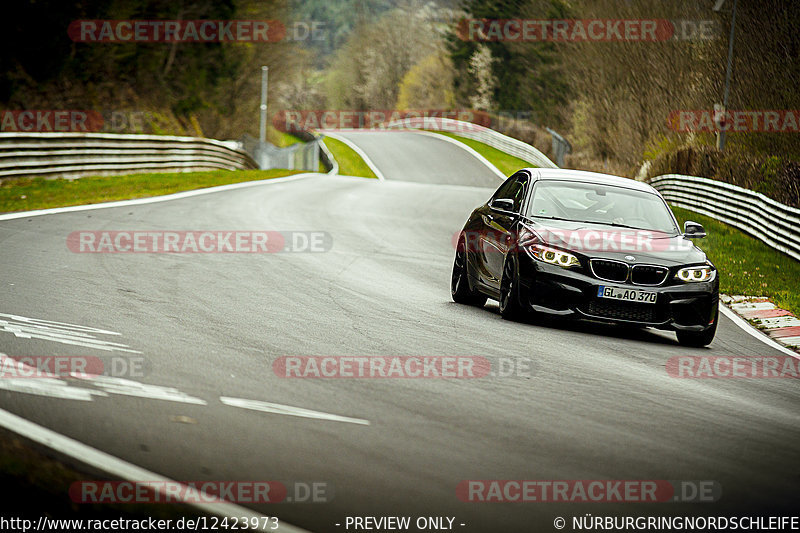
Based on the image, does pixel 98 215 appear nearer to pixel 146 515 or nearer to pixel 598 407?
pixel 598 407

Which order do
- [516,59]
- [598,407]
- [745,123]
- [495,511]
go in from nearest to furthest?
[495,511]
[598,407]
[745,123]
[516,59]

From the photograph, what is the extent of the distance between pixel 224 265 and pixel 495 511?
8997 millimetres

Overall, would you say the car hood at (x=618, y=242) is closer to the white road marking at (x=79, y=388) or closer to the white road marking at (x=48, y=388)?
the white road marking at (x=79, y=388)

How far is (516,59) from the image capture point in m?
78.6

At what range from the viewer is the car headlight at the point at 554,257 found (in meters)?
9.48

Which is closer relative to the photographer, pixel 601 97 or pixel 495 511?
pixel 495 511

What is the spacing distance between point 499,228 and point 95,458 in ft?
22.2

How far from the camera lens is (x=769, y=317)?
41.2 ft

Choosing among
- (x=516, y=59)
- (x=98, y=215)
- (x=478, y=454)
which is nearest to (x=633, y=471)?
(x=478, y=454)

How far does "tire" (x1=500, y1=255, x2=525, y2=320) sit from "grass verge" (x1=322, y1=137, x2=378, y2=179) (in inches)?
1545

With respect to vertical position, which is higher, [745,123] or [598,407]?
[745,123]
